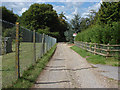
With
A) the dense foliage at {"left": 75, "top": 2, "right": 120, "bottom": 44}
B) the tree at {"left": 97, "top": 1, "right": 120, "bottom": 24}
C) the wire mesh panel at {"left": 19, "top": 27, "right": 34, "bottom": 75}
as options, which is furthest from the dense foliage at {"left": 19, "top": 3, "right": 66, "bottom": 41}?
the wire mesh panel at {"left": 19, "top": 27, "right": 34, "bottom": 75}

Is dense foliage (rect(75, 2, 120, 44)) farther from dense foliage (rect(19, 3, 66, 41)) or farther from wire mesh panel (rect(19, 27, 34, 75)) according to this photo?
dense foliage (rect(19, 3, 66, 41))

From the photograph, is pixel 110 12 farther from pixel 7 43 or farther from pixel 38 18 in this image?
pixel 38 18

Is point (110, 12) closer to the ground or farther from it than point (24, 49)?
farther from it

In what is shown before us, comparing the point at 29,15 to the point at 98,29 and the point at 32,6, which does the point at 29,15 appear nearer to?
the point at 32,6

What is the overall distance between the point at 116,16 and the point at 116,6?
0.86 metres

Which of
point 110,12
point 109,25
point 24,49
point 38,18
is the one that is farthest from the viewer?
point 38,18

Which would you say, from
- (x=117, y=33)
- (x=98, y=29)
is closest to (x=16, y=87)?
(x=117, y=33)

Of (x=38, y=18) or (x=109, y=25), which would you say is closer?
(x=109, y=25)

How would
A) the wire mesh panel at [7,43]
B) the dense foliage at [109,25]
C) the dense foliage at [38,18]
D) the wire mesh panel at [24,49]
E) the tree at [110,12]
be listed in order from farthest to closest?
the dense foliage at [38,18], the tree at [110,12], the dense foliage at [109,25], the wire mesh panel at [24,49], the wire mesh panel at [7,43]

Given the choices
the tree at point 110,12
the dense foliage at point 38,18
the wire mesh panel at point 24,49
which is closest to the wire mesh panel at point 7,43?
the wire mesh panel at point 24,49

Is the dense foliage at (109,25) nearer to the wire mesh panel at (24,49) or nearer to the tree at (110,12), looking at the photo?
the tree at (110,12)

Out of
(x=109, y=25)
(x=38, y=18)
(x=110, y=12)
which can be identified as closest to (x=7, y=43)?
(x=109, y=25)

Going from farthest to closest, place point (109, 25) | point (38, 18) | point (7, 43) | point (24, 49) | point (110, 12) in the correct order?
point (38, 18)
point (110, 12)
point (109, 25)
point (24, 49)
point (7, 43)

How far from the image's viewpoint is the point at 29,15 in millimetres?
53625
